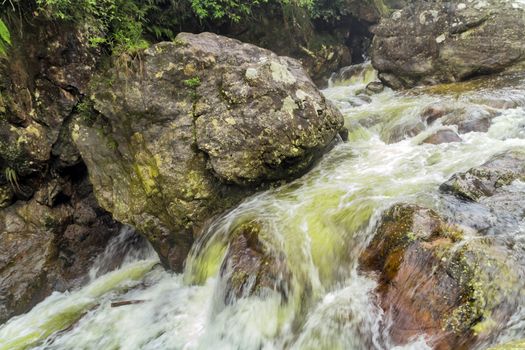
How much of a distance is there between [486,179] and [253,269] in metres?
3.16

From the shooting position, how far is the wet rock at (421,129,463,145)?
21.5ft

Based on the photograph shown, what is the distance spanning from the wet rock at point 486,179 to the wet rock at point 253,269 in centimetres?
236

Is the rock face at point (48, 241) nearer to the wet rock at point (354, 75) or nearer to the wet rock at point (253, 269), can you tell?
the wet rock at point (253, 269)

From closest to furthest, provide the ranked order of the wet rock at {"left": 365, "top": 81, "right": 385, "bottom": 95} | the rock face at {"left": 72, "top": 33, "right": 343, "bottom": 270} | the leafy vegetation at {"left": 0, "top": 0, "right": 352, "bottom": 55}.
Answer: the rock face at {"left": 72, "top": 33, "right": 343, "bottom": 270}
the leafy vegetation at {"left": 0, "top": 0, "right": 352, "bottom": 55}
the wet rock at {"left": 365, "top": 81, "right": 385, "bottom": 95}

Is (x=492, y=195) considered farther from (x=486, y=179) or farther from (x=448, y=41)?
(x=448, y=41)

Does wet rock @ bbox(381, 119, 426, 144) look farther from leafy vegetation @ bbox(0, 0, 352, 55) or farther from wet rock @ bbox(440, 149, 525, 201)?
leafy vegetation @ bbox(0, 0, 352, 55)

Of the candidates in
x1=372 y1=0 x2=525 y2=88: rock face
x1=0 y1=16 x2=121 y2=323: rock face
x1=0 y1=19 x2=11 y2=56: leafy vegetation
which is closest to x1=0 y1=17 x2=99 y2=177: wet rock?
x1=0 y1=16 x2=121 y2=323: rock face

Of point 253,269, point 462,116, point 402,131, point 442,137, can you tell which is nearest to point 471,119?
point 462,116

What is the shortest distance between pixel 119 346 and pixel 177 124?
328 centimetres

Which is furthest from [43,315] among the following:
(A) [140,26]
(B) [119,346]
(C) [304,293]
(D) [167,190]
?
(A) [140,26]

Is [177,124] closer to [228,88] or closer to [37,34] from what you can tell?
[228,88]

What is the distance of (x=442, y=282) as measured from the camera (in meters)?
3.31

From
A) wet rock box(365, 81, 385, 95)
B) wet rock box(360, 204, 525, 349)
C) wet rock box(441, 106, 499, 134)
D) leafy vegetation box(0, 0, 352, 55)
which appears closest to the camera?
wet rock box(360, 204, 525, 349)

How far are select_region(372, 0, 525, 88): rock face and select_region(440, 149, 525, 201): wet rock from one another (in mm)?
5659
